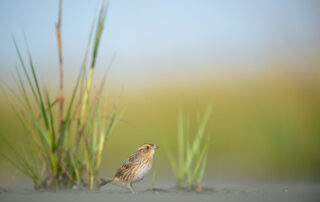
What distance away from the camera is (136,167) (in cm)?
514

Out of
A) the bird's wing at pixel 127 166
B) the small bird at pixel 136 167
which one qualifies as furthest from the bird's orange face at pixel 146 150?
the bird's wing at pixel 127 166

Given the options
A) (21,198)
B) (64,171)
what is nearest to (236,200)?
(64,171)

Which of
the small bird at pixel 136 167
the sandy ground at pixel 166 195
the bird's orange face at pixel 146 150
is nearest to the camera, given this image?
the sandy ground at pixel 166 195

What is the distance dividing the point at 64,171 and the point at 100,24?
1845mm

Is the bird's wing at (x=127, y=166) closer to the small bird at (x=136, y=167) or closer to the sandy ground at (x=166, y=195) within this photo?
the small bird at (x=136, y=167)

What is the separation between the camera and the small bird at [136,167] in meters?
5.10

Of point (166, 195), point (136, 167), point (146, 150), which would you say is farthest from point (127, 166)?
point (166, 195)

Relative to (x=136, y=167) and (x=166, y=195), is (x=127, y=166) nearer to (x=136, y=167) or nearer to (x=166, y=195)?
(x=136, y=167)

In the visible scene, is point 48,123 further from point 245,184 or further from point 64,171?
point 245,184

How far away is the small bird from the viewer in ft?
16.7

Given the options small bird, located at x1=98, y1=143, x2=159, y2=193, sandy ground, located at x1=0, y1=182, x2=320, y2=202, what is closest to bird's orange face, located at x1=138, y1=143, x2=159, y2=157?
small bird, located at x1=98, y1=143, x2=159, y2=193

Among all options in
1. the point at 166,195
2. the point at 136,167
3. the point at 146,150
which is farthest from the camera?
the point at 146,150

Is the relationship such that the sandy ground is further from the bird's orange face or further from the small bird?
the bird's orange face

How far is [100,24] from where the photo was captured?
477cm
